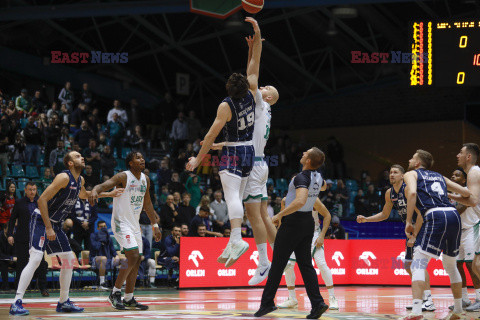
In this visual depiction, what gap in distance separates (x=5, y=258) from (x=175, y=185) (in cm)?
633

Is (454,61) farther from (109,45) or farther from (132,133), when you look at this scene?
(109,45)

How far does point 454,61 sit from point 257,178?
10854 mm

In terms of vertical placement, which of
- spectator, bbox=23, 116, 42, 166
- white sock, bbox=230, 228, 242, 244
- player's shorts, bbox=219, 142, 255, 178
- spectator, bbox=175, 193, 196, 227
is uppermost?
spectator, bbox=23, 116, 42, 166

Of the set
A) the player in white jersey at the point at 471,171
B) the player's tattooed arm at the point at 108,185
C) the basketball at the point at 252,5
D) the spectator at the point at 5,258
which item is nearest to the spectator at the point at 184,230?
the spectator at the point at 5,258

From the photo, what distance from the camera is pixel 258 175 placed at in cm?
975

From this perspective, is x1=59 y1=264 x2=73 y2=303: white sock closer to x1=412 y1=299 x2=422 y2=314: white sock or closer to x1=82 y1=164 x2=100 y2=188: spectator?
x1=412 y1=299 x2=422 y2=314: white sock

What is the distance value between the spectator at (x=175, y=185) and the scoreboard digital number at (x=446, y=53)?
7.20m

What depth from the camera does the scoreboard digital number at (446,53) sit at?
18719 millimetres

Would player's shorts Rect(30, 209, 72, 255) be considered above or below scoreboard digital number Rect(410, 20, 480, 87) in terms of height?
below

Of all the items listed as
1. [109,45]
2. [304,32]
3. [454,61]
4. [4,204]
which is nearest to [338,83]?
[304,32]

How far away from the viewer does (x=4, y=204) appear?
55.8 feet

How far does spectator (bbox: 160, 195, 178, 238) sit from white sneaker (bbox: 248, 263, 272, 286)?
9338 millimetres

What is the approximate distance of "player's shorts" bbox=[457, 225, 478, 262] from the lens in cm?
1274

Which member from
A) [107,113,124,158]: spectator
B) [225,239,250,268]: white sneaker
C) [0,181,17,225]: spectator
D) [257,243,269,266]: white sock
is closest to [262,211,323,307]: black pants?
[257,243,269,266]: white sock
